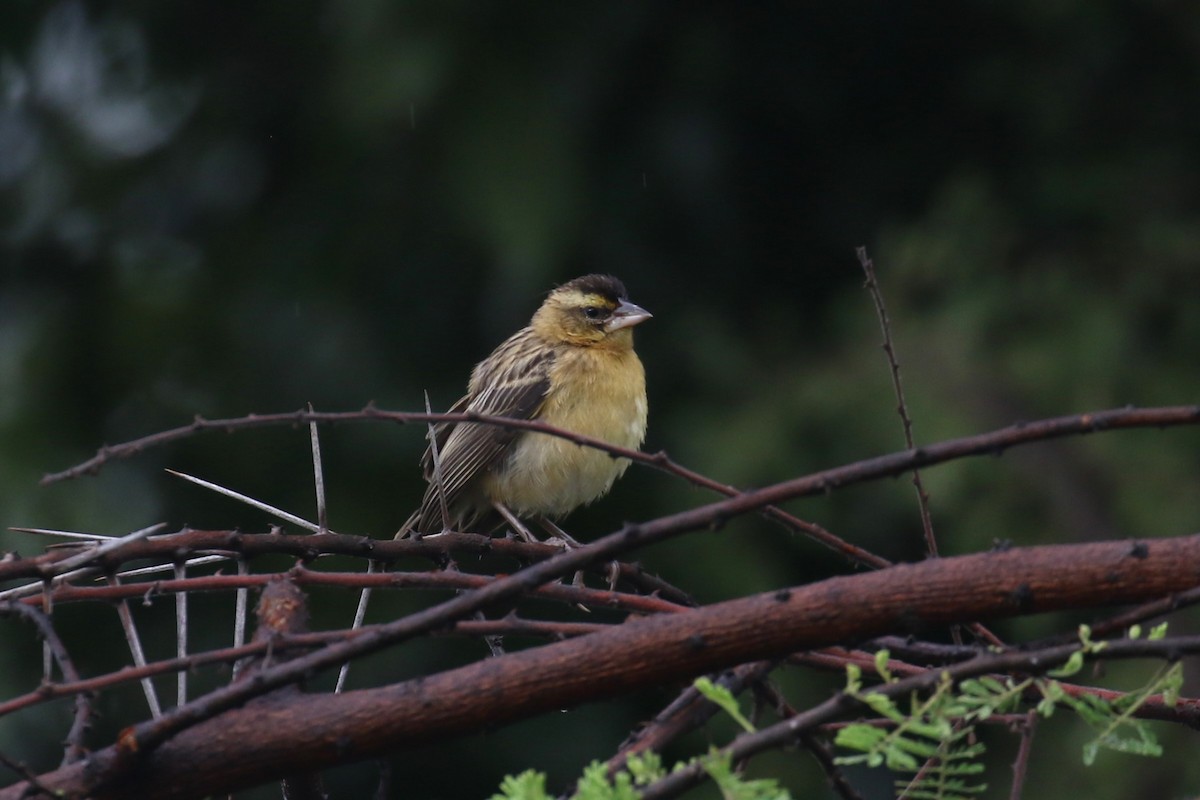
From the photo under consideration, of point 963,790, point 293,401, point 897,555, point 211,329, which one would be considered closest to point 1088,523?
point 897,555

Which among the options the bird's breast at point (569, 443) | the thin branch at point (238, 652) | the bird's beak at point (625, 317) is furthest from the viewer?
the bird's beak at point (625, 317)

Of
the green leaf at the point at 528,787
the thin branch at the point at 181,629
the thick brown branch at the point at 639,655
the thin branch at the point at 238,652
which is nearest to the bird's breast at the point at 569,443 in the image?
the thin branch at the point at 181,629

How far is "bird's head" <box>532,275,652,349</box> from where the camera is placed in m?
5.94

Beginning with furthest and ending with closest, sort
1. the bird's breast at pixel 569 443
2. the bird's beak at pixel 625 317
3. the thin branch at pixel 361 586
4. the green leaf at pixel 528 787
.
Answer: the bird's beak at pixel 625 317, the bird's breast at pixel 569 443, the thin branch at pixel 361 586, the green leaf at pixel 528 787

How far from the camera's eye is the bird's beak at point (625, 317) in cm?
594

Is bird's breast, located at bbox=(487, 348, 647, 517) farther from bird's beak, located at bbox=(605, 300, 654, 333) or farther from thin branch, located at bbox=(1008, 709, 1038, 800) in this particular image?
thin branch, located at bbox=(1008, 709, 1038, 800)

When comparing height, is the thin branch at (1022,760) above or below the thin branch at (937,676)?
below

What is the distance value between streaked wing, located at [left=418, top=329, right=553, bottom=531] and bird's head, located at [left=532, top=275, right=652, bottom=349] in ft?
0.45

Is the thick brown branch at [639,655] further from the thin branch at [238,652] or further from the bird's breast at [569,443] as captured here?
the bird's breast at [569,443]

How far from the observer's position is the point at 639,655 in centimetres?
193

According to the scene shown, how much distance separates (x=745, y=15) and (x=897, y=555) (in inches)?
133

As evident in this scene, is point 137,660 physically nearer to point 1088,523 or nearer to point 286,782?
point 286,782

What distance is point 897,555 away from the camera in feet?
27.0

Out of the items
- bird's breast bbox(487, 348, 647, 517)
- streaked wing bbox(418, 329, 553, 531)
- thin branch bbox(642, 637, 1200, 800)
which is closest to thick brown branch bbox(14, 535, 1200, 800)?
thin branch bbox(642, 637, 1200, 800)
